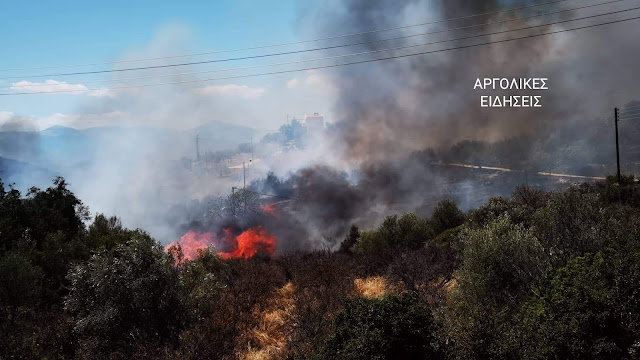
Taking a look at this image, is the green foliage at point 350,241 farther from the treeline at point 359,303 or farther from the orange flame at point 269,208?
the orange flame at point 269,208

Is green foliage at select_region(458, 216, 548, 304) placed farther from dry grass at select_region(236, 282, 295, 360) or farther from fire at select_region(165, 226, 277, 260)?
fire at select_region(165, 226, 277, 260)

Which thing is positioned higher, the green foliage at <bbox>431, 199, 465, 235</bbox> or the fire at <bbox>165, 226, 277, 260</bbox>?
the green foliage at <bbox>431, 199, 465, 235</bbox>

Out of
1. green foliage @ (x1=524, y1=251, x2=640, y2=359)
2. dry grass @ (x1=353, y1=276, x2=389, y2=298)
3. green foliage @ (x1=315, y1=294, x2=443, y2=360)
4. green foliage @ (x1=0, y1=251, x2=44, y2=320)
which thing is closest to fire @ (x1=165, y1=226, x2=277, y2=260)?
dry grass @ (x1=353, y1=276, x2=389, y2=298)

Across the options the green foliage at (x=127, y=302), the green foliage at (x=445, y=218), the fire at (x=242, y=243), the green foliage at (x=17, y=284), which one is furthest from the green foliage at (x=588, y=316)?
the fire at (x=242, y=243)

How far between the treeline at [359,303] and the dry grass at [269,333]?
104 mm

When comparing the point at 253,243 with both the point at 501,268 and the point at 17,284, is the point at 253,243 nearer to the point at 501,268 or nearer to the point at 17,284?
the point at 17,284

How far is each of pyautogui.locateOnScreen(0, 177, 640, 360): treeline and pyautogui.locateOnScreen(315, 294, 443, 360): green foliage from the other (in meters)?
0.04

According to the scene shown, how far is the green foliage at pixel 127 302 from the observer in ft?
59.9

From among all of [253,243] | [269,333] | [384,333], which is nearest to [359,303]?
[384,333]

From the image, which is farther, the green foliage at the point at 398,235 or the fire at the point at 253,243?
the fire at the point at 253,243

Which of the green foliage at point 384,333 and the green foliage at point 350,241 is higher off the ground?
the green foliage at point 384,333

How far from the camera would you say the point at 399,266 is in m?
28.7

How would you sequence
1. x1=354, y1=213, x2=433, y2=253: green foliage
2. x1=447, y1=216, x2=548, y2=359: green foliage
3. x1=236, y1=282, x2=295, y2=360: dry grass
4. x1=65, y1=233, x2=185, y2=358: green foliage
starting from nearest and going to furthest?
x1=65, y1=233, x2=185, y2=358: green foliage, x1=447, y1=216, x2=548, y2=359: green foliage, x1=236, y1=282, x2=295, y2=360: dry grass, x1=354, y1=213, x2=433, y2=253: green foliage

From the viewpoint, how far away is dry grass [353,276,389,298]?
2982 centimetres
